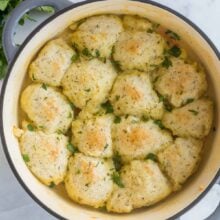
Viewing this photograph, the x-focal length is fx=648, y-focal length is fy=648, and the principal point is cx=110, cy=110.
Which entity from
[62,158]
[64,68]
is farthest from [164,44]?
[62,158]

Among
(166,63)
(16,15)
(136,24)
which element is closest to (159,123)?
(166,63)

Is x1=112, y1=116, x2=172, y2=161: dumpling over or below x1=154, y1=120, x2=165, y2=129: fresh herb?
below

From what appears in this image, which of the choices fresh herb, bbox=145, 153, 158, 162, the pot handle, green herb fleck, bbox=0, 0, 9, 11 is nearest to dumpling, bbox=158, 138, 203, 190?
fresh herb, bbox=145, 153, 158, 162

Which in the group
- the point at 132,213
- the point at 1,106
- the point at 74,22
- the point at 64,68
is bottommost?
the point at 132,213

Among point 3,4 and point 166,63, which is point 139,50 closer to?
point 166,63

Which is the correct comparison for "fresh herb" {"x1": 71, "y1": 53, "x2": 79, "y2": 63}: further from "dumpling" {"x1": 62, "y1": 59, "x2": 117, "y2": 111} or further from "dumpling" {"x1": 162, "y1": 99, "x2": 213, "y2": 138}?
"dumpling" {"x1": 162, "y1": 99, "x2": 213, "y2": 138}

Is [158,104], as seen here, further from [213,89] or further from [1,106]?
[1,106]

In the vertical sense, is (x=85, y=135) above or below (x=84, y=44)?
below
